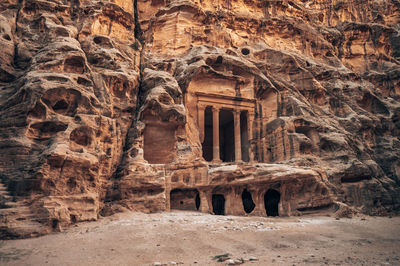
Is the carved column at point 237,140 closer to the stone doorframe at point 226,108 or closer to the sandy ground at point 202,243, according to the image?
the stone doorframe at point 226,108

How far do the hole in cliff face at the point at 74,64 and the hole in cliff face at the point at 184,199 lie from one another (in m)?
9.47

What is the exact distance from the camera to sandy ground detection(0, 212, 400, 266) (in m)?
10.6

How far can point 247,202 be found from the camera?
868 inches

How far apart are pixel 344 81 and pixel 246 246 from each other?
24.2 meters

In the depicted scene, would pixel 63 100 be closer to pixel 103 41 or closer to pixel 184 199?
pixel 103 41

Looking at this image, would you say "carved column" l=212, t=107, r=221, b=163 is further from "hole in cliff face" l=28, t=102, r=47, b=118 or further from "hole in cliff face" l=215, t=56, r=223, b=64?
"hole in cliff face" l=28, t=102, r=47, b=118

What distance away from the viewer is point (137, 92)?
2284 centimetres

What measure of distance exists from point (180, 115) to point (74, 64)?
7242mm

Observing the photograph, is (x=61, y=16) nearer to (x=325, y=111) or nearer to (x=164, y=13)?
(x=164, y=13)

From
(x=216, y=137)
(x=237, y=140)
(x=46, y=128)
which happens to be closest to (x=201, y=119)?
(x=216, y=137)

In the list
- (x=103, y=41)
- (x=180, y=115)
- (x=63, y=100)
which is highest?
(x=103, y=41)

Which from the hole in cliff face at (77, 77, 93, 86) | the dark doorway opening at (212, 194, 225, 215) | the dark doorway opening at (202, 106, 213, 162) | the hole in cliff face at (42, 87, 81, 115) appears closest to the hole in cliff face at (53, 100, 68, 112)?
the hole in cliff face at (42, 87, 81, 115)

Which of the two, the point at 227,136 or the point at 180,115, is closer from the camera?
the point at 180,115

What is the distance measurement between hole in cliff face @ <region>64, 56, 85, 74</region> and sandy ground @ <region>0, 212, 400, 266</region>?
9015mm
